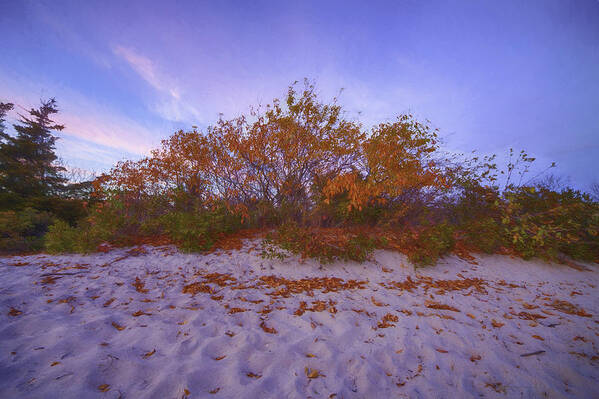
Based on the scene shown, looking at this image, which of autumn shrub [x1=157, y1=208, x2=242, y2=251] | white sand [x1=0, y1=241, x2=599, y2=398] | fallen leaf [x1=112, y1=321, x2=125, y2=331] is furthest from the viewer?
autumn shrub [x1=157, y1=208, x2=242, y2=251]

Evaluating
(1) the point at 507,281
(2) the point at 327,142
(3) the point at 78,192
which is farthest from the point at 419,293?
(3) the point at 78,192

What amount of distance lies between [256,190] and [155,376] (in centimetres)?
639

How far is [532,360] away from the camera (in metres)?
2.04

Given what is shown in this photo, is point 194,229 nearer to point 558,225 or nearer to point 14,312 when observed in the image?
point 14,312

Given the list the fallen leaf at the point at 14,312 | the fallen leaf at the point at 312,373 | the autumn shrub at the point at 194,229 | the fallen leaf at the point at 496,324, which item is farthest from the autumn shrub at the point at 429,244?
the fallen leaf at the point at 14,312

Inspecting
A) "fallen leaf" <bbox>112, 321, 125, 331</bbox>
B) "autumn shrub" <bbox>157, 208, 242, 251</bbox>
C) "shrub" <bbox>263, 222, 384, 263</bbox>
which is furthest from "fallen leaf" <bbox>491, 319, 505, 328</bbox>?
"autumn shrub" <bbox>157, 208, 242, 251</bbox>

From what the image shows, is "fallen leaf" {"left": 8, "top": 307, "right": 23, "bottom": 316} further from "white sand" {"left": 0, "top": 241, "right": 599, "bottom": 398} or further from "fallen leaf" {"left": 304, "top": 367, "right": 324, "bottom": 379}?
"fallen leaf" {"left": 304, "top": 367, "right": 324, "bottom": 379}

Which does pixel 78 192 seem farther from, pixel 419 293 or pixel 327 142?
pixel 419 293

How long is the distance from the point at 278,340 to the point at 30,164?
1853 cm

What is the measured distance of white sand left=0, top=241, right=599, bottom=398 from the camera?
5.42ft

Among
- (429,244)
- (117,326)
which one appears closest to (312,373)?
(117,326)

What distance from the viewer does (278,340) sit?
2.28 m

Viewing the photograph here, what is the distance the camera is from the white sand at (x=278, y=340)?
1.65 m

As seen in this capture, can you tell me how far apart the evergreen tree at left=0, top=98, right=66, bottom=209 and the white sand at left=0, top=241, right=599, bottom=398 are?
11.2 meters
